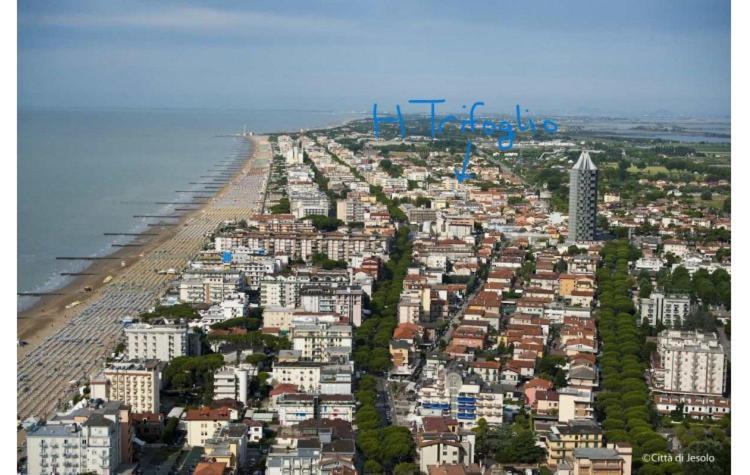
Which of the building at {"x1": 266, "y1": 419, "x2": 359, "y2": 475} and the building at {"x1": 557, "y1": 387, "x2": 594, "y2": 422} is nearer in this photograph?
the building at {"x1": 266, "y1": 419, "x2": 359, "y2": 475}

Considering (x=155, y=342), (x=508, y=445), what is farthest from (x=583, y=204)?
(x=508, y=445)

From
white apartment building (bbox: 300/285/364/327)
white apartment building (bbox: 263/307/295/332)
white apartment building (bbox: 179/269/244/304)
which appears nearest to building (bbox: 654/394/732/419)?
white apartment building (bbox: 300/285/364/327)

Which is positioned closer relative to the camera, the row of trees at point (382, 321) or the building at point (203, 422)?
the building at point (203, 422)

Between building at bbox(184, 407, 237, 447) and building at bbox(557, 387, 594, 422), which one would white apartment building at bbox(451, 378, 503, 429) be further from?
building at bbox(184, 407, 237, 447)

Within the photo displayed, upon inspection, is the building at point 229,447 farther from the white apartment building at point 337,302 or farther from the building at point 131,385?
the white apartment building at point 337,302

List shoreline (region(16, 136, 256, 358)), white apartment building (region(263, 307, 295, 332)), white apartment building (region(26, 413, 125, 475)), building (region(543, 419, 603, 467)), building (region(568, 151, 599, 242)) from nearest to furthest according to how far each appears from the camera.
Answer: white apartment building (region(26, 413, 125, 475)), building (region(543, 419, 603, 467)), shoreline (region(16, 136, 256, 358)), white apartment building (region(263, 307, 295, 332)), building (region(568, 151, 599, 242))

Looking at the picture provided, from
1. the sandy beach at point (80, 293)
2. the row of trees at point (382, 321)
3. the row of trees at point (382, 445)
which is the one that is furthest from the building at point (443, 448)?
the sandy beach at point (80, 293)
